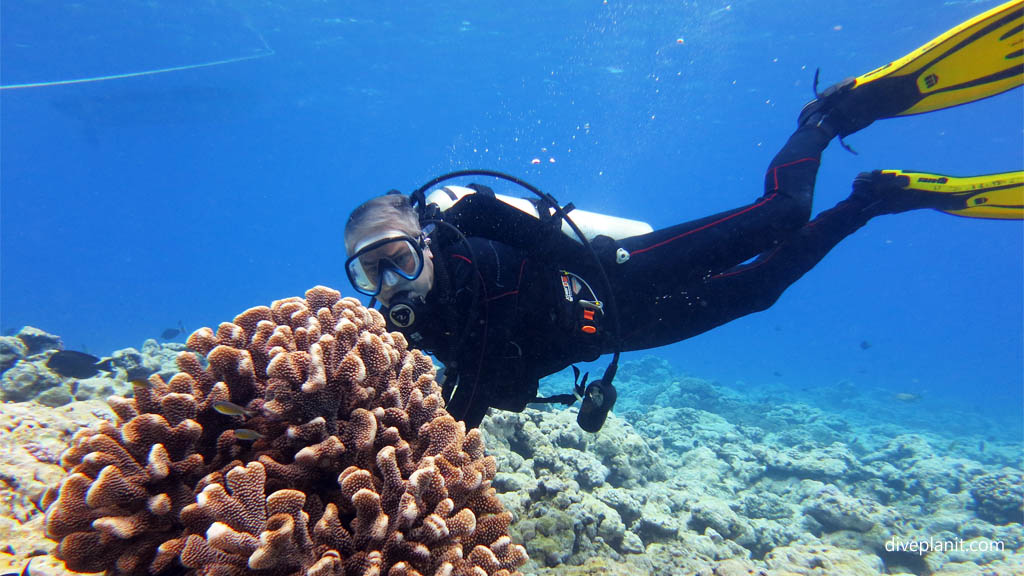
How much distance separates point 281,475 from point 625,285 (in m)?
4.01

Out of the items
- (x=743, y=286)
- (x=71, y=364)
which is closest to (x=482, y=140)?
(x=71, y=364)

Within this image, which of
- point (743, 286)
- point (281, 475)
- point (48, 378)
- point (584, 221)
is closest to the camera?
point (281, 475)

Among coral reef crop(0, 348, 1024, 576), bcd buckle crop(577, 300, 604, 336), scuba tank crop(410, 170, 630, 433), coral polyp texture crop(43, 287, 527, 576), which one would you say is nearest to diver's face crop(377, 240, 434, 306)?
scuba tank crop(410, 170, 630, 433)

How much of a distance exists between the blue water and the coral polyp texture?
123 feet

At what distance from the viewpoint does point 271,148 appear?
234 feet

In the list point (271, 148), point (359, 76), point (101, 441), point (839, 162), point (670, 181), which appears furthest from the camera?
point (670, 181)

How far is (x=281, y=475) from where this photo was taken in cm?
168

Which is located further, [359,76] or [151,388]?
[359,76]

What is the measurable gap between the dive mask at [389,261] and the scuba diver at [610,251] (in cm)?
1

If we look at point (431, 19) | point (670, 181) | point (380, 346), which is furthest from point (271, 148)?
point (380, 346)

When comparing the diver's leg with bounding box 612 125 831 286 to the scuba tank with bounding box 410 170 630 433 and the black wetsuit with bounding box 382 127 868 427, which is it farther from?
the scuba tank with bounding box 410 170 630 433

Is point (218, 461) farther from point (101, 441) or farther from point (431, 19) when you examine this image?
point (431, 19)

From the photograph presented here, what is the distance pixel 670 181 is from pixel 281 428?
332 ft

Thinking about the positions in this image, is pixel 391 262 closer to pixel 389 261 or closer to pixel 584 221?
pixel 389 261
